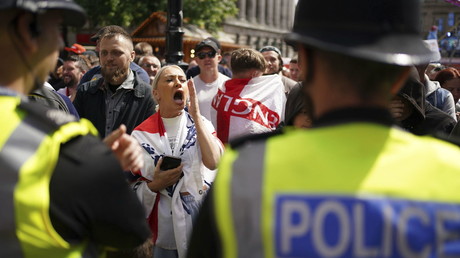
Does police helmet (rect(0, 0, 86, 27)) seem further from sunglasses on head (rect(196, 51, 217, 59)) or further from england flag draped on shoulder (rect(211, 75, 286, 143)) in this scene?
sunglasses on head (rect(196, 51, 217, 59))

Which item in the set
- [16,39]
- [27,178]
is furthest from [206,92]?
[27,178]

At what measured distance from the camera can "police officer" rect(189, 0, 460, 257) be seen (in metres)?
1.64

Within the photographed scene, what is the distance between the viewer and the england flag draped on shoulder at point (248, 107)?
20.6 feet

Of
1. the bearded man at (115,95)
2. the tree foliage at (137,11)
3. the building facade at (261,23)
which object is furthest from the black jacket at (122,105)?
the building facade at (261,23)

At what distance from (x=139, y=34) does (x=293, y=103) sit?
17.6m

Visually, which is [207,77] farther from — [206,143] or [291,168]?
[291,168]

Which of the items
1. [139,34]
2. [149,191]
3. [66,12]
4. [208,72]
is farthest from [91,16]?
[66,12]

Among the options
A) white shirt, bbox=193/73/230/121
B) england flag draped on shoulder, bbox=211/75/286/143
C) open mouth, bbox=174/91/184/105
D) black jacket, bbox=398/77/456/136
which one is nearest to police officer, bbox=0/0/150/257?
black jacket, bbox=398/77/456/136

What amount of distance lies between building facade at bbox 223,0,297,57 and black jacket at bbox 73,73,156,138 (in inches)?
1911

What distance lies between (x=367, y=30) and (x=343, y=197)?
44 cm

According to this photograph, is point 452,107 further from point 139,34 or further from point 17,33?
point 139,34

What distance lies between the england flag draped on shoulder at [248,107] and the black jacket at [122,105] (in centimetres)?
84

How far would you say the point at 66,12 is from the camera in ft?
6.70

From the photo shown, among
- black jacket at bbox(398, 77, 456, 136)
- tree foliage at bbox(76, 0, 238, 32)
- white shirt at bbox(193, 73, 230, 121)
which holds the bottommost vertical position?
tree foliage at bbox(76, 0, 238, 32)
